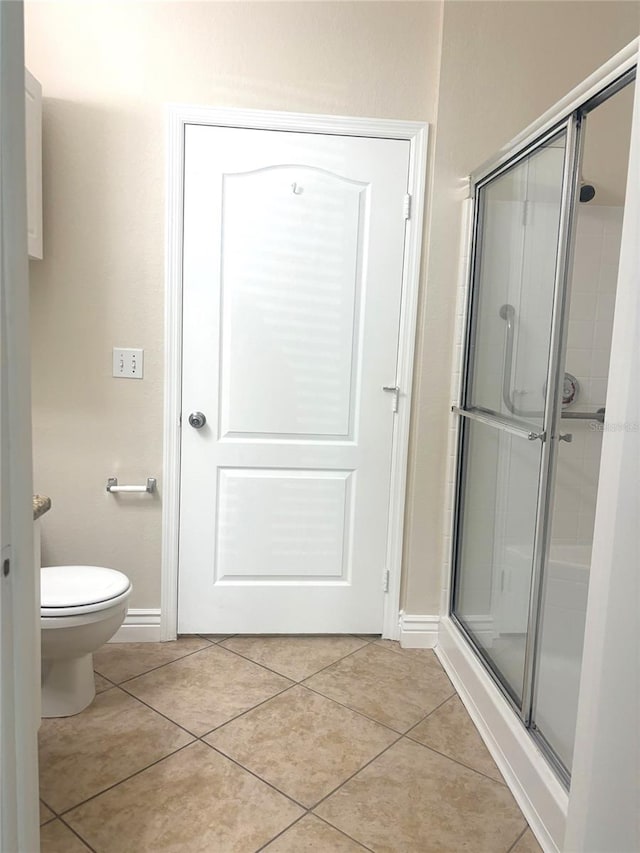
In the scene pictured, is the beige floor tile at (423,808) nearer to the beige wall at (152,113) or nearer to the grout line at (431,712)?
the grout line at (431,712)

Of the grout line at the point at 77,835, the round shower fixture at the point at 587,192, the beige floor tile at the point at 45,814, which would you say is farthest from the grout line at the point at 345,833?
the round shower fixture at the point at 587,192

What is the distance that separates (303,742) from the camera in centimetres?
205

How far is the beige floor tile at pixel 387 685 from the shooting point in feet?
7.39

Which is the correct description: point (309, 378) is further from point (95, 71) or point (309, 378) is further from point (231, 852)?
point (231, 852)

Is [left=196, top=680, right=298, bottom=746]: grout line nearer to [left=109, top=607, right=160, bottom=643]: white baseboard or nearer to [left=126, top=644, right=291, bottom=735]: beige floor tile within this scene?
[left=126, top=644, right=291, bottom=735]: beige floor tile

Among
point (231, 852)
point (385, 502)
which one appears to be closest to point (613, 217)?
point (385, 502)

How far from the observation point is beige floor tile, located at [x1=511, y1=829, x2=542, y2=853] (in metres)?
1.63

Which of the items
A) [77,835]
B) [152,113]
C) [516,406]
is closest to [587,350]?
[516,406]

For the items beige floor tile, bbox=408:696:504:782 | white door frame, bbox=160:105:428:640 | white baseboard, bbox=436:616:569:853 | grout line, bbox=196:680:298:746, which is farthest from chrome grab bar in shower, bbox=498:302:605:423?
→ grout line, bbox=196:680:298:746

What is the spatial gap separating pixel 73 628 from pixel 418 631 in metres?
1.39

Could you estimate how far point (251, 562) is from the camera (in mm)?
2715

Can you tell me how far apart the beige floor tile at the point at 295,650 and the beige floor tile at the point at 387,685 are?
53 mm

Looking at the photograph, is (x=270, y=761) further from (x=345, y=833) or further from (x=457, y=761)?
(x=457, y=761)

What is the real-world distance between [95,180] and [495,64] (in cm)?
158
